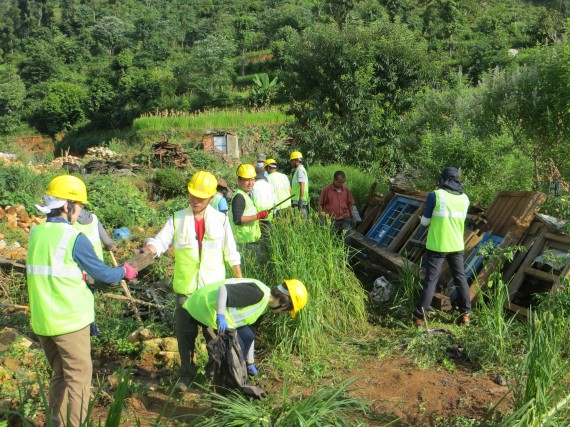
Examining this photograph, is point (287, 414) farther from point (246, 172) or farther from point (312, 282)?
point (246, 172)

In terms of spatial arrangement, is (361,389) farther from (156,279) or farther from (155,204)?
(155,204)

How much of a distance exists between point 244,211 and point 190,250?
177cm

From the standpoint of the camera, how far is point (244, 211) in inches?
239

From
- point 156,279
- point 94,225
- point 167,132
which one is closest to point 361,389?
point 94,225

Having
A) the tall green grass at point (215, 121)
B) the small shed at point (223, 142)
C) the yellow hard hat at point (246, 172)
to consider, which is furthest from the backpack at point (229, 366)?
the tall green grass at point (215, 121)

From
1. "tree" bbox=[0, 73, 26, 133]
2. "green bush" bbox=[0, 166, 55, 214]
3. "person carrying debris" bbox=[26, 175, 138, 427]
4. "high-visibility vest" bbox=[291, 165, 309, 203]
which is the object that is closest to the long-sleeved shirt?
"person carrying debris" bbox=[26, 175, 138, 427]

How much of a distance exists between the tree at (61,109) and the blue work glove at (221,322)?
4167 cm

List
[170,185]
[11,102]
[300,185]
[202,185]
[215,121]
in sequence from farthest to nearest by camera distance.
→ [11,102]
[215,121]
[170,185]
[300,185]
[202,185]

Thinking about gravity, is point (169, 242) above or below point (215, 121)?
above

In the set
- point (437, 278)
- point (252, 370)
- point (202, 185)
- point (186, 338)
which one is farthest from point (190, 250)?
point (437, 278)

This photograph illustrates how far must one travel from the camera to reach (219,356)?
362cm

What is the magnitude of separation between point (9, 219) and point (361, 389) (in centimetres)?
814

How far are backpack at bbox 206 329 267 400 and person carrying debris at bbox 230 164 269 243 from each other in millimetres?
2479

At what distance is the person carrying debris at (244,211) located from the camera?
600cm
